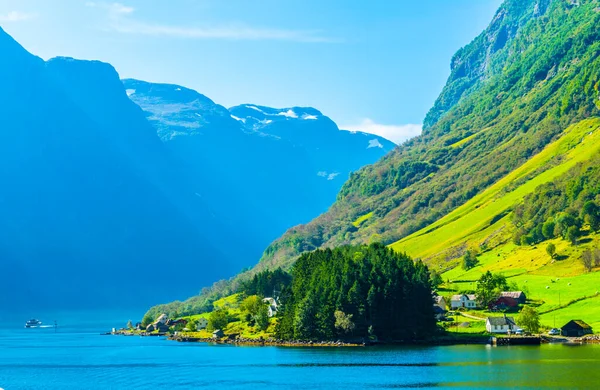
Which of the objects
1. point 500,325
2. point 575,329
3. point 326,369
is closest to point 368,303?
point 500,325

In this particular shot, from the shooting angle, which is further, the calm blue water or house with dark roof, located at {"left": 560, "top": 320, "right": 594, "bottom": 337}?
house with dark roof, located at {"left": 560, "top": 320, "right": 594, "bottom": 337}

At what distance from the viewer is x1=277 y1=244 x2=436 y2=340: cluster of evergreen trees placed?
543ft

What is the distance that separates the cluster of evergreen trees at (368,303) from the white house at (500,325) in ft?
46.4

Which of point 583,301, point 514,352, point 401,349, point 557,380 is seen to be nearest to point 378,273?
point 401,349

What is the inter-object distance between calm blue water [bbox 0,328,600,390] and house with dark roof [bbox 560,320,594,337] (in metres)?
14.4

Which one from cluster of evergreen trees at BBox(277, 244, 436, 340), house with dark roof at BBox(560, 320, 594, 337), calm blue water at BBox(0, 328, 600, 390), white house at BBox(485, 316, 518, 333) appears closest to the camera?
calm blue water at BBox(0, 328, 600, 390)

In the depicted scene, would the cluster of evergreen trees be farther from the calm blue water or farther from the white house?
the white house

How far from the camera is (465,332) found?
578 ft

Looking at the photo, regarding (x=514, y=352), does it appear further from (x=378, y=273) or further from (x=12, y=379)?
(x=12, y=379)

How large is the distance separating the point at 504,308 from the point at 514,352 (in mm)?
54527

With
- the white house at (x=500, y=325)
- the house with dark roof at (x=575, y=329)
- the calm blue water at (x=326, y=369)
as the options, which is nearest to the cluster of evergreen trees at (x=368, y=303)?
the calm blue water at (x=326, y=369)

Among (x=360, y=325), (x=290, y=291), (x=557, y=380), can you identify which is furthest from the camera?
(x=290, y=291)

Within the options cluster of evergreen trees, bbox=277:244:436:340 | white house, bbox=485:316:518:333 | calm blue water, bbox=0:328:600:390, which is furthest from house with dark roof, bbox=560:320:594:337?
cluster of evergreen trees, bbox=277:244:436:340

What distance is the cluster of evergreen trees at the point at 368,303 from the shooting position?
16550 cm
